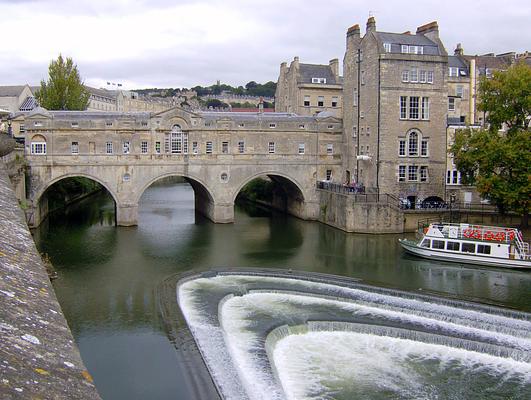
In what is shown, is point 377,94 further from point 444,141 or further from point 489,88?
point 489,88

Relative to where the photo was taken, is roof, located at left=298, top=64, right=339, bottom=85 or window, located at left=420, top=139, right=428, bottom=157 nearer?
window, located at left=420, top=139, right=428, bottom=157

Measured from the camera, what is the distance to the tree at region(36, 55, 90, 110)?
64375 mm

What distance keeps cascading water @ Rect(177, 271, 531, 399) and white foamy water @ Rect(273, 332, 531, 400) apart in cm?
3

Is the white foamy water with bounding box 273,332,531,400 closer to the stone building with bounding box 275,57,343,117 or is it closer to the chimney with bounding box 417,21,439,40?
the chimney with bounding box 417,21,439,40

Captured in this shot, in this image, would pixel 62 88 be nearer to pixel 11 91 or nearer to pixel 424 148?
pixel 11 91

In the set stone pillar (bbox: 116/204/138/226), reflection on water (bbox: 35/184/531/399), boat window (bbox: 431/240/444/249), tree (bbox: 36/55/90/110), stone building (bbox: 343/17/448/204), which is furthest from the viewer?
tree (bbox: 36/55/90/110)

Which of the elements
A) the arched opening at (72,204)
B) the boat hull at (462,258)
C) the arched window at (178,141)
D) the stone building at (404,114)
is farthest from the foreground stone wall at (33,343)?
the stone building at (404,114)

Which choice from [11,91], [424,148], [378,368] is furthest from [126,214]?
[11,91]

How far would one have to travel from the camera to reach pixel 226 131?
48.0 meters

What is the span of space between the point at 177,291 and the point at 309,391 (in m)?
11.5

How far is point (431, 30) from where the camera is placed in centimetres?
4856

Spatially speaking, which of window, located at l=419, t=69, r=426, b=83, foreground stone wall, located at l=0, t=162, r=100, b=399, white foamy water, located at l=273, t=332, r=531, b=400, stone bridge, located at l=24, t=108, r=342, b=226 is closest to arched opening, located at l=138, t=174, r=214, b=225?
stone bridge, located at l=24, t=108, r=342, b=226

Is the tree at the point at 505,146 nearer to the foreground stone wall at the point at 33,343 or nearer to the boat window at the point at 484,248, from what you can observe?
the boat window at the point at 484,248

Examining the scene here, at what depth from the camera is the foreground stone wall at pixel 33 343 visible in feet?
15.1
